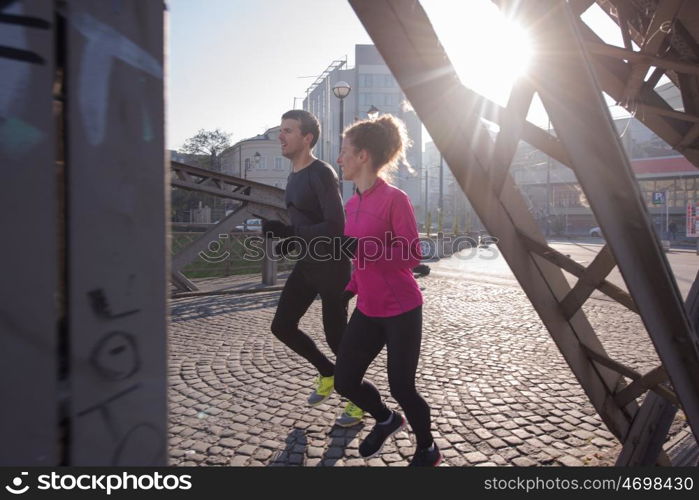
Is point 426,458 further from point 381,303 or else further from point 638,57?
point 638,57

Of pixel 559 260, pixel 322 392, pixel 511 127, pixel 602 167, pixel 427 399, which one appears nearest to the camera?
pixel 602 167

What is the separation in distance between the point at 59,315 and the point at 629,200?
5.11ft

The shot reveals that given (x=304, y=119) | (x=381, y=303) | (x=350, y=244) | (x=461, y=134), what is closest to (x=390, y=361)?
(x=381, y=303)

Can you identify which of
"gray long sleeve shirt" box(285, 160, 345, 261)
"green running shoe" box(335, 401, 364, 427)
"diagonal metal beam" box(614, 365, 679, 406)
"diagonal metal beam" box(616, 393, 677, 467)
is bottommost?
"green running shoe" box(335, 401, 364, 427)

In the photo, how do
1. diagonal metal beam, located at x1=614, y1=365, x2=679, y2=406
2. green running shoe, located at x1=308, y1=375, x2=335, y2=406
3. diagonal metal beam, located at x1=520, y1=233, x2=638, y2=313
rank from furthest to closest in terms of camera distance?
green running shoe, located at x1=308, y1=375, x2=335, y2=406
diagonal metal beam, located at x1=614, y1=365, x2=679, y2=406
diagonal metal beam, located at x1=520, y1=233, x2=638, y2=313

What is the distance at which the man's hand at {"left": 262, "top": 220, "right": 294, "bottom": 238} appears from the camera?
2771mm

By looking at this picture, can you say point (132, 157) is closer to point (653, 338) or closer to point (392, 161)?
point (653, 338)

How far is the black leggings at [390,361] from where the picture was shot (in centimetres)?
222

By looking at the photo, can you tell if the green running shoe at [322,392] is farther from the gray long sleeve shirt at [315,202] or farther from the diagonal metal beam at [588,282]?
the diagonal metal beam at [588,282]

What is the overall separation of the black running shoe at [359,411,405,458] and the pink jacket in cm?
70

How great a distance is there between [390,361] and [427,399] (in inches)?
56.7

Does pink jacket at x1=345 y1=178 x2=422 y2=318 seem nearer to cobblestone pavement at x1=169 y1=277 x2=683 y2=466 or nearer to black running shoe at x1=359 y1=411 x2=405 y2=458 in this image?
black running shoe at x1=359 y1=411 x2=405 y2=458

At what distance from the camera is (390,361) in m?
2.24

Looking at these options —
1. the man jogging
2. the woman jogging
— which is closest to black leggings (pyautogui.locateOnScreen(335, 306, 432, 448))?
the woman jogging
